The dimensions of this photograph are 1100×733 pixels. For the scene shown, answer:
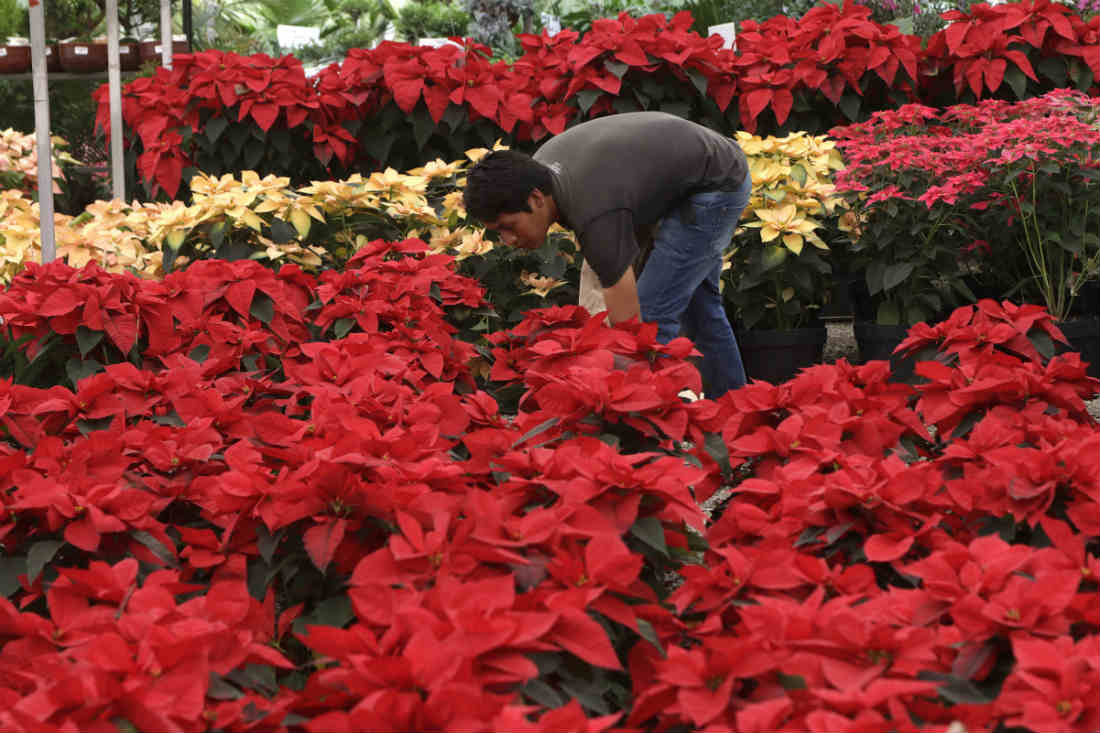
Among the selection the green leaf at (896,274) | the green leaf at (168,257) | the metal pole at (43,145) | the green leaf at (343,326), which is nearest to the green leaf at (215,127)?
the metal pole at (43,145)

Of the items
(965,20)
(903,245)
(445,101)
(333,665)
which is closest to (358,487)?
(333,665)

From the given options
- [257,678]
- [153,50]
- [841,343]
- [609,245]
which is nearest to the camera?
[257,678]

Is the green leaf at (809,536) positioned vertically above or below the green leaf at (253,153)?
below

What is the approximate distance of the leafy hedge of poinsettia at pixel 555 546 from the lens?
1.10 metres

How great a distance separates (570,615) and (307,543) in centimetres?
39

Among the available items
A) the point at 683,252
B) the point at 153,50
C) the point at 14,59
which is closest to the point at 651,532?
the point at 683,252

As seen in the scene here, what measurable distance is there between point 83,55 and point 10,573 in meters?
7.23

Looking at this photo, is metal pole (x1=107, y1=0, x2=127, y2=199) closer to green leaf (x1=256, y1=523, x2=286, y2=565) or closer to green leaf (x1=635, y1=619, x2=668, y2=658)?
green leaf (x1=256, y1=523, x2=286, y2=565)

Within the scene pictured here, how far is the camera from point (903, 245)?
3.70 meters

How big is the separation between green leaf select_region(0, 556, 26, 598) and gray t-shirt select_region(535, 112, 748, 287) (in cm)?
151

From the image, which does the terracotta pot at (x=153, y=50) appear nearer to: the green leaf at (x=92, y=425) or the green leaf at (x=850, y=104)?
the green leaf at (x=850, y=104)

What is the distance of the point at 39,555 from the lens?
1.44 metres

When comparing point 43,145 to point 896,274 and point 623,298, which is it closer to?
point 623,298

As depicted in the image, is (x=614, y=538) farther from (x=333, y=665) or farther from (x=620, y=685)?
(x=333, y=665)
